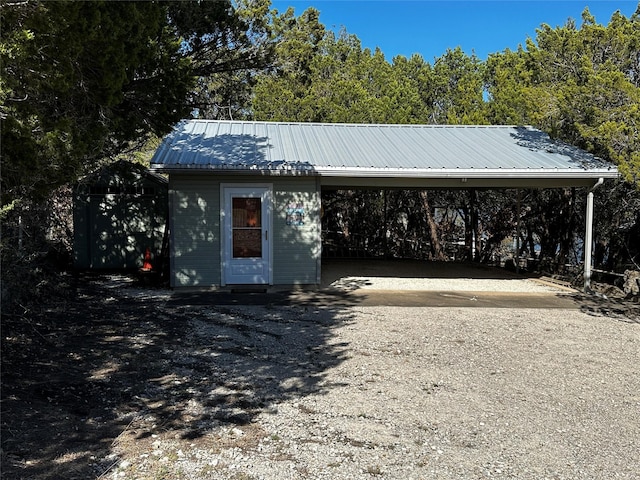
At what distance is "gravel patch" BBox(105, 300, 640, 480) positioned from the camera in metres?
3.46

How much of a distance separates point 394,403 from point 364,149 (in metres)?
8.06

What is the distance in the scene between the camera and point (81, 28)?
4129mm

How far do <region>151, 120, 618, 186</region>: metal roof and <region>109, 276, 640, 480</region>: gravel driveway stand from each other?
3.54 meters

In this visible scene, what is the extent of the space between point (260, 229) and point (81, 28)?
6666 mm

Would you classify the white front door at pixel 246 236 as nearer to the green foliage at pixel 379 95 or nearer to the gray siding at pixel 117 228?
the gray siding at pixel 117 228

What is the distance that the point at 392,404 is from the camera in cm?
455

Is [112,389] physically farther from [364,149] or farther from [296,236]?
[364,149]

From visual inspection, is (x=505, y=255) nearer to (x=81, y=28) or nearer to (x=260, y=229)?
(x=260, y=229)

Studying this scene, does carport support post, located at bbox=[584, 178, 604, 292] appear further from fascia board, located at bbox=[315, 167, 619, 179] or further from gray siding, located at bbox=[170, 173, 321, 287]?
gray siding, located at bbox=[170, 173, 321, 287]

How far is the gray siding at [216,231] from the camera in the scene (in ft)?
33.9

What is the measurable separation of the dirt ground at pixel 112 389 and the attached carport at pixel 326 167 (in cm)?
291

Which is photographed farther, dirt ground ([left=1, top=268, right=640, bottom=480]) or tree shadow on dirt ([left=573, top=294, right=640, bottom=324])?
tree shadow on dirt ([left=573, top=294, right=640, bottom=324])

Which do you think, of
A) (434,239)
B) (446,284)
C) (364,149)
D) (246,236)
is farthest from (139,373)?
(434,239)

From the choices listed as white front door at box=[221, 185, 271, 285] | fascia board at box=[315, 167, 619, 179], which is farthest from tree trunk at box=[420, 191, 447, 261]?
white front door at box=[221, 185, 271, 285]
